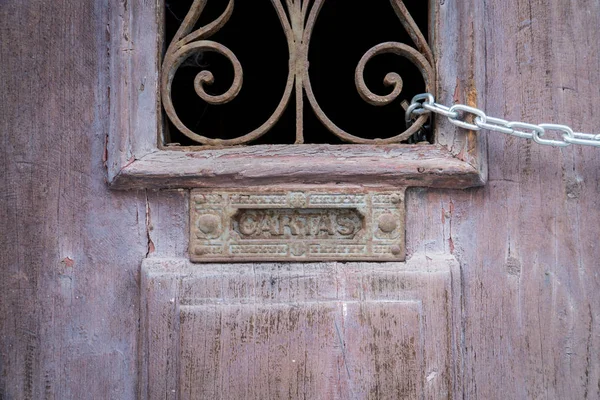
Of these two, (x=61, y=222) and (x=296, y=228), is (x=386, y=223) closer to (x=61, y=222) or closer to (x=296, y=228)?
(x=296, y=228)

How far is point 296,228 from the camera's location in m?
0.90

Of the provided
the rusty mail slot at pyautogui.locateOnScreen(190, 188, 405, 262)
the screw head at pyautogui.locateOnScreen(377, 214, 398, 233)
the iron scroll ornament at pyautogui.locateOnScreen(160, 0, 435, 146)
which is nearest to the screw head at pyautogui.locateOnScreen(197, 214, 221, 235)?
the rusty mail slot at pyautogui.locateOnScreen(190, 188, 405, 262)

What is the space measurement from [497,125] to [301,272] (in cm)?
36

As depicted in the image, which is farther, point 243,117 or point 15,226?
point 243,117

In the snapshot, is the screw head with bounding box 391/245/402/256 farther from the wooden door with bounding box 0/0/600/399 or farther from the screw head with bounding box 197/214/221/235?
the screw head with bounding box 197/214/221/235

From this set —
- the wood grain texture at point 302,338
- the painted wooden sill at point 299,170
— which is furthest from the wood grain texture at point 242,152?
the wood grain texture at point 302,338

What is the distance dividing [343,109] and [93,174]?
3.17ft

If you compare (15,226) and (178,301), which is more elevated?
(15,226)

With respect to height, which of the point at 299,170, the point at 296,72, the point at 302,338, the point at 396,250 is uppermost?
the point at 296,72

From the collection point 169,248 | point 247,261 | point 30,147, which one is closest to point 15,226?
point 30,147

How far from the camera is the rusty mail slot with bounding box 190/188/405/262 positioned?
0.88 metres

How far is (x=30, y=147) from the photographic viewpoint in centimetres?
90

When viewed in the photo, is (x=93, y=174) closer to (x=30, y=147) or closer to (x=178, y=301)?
(x=30, y=147)

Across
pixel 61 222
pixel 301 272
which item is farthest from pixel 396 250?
pixel 61 222
